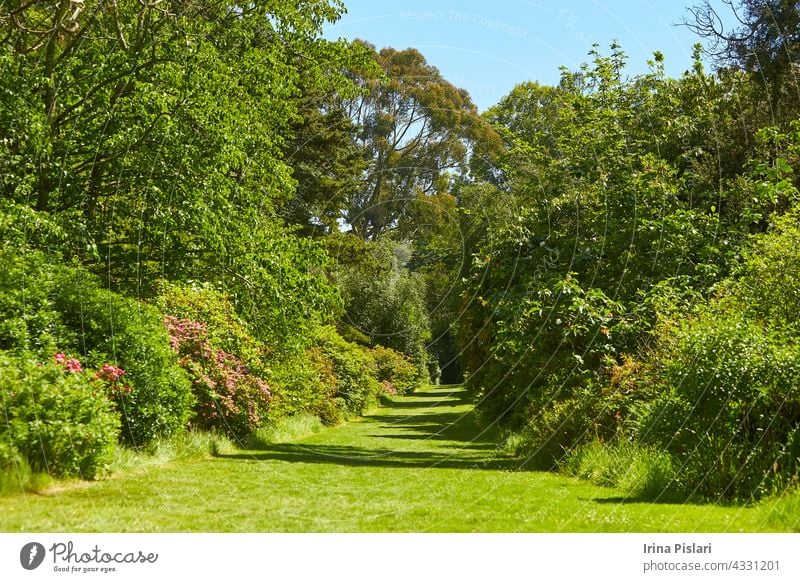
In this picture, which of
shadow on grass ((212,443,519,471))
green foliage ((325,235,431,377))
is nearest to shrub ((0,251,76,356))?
shadow on grass ((212,443,519,471))

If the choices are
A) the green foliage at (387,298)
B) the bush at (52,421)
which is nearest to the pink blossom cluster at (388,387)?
the green foliage at (387,298)

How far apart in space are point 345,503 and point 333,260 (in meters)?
10.4

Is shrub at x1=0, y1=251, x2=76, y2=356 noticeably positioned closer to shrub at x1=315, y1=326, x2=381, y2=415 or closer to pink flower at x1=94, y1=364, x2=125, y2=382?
pink flower at x1=94, y1=364, x2=125, y2=382

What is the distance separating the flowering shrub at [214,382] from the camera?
1791 cm

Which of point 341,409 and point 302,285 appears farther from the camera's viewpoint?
point 341,409

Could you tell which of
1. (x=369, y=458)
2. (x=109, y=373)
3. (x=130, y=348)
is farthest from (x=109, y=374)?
(x=369, y=458)

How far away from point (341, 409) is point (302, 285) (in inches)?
511

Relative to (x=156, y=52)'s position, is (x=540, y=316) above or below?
below

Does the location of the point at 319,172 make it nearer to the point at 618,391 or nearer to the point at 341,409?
the point at 341,409
